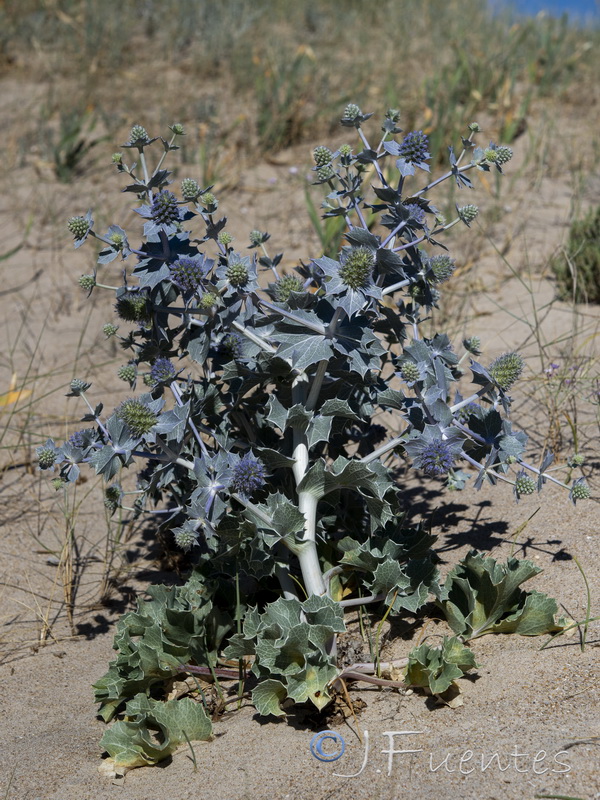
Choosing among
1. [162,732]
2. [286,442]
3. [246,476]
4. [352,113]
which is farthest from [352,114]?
[162,732]

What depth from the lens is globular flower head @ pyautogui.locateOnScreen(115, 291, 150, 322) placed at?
2223 millimetres

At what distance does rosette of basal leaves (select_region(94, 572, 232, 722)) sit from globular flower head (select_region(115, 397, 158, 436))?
0.54 metres

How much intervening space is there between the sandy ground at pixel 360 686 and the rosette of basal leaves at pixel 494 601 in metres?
0.05

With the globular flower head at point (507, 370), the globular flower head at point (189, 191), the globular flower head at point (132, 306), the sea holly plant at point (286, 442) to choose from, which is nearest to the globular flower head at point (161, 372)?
the sea holly plant at point (286, 442)

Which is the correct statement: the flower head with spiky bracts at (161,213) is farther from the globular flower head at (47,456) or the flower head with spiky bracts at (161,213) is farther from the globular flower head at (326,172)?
the globular flower head at (47,456)

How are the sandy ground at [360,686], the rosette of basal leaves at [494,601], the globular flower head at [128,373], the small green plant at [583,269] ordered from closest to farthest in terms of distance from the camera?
1. the sandy ground at [360,686]
2. the rosette of basal leaves at [494,601]
3. the globular flower head at [128,373]
4. the small green plant at [583,269]

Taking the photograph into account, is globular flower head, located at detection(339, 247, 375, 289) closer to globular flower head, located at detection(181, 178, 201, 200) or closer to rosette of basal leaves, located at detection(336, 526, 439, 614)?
globular flower head, located at detection(181, 178, 201, 200)

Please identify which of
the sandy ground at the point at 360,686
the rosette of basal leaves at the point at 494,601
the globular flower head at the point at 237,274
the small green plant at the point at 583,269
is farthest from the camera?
the small green plant at the point at 583,269

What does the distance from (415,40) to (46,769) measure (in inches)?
293

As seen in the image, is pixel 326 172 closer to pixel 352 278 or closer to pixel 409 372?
pixel 352 278

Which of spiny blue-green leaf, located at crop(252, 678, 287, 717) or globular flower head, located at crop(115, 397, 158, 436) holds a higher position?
globular flower head, located at crop(115, 397, 158, 436)

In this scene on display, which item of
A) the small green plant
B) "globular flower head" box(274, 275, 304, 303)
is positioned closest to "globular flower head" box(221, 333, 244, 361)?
"globular flower head" box(274, 275, 304, 303)

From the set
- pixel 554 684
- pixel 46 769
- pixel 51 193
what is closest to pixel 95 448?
pixel 46 769

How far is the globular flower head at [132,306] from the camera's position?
2223 millimetres
